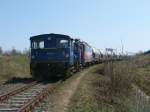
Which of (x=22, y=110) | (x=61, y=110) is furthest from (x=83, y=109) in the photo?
(x=22, y=110)

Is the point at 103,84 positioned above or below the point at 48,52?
below

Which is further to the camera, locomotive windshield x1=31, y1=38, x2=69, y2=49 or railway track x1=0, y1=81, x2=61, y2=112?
locomotive windshield x1=31, y1=38, x2=69, y2=49

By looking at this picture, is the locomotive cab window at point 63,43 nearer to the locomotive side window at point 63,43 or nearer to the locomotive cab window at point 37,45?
the locomotive side window at point 63,43

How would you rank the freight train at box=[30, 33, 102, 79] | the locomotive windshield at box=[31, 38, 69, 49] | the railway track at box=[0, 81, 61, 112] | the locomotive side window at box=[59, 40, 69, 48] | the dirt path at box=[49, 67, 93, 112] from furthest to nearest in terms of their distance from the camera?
A: 1. the locomotive windshield at box=[31, 38, 69, 49]
2. the locomotive side window at box=[59, 40, 69, 48]
3. the freight train at box=[30, 33, 102, 79]
4. the dirt path at box=[49, 67, 93, 112]
5. the railway track at box=[0, 81, 61, 112]

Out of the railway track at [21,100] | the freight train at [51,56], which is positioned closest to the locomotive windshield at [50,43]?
the freight train at [51,56]

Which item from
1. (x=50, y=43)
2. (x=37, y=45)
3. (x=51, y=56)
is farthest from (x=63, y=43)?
(x=37, y=45)

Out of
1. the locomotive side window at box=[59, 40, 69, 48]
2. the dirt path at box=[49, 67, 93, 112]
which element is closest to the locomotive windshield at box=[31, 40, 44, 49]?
the locomotive side window at box=[59, 40, 69, 48]

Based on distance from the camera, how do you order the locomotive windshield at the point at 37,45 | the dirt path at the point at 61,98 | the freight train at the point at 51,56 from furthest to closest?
the locomotive windshield at the point at 37,45 → the freight train at the point at 51,56 → the dirt path at the point at 61,98

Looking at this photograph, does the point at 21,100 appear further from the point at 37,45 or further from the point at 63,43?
the point at 37,45

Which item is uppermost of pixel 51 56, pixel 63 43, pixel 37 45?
pixel 63 43

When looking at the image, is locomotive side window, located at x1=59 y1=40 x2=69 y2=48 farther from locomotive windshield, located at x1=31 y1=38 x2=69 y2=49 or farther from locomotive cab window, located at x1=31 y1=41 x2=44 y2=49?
locomotive cab window, located at x1=31 y1=41 x2=44 y2=49

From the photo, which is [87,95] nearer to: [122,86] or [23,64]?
[122,86]

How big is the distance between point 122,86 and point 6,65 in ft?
55.9

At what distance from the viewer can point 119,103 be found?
719 inches
